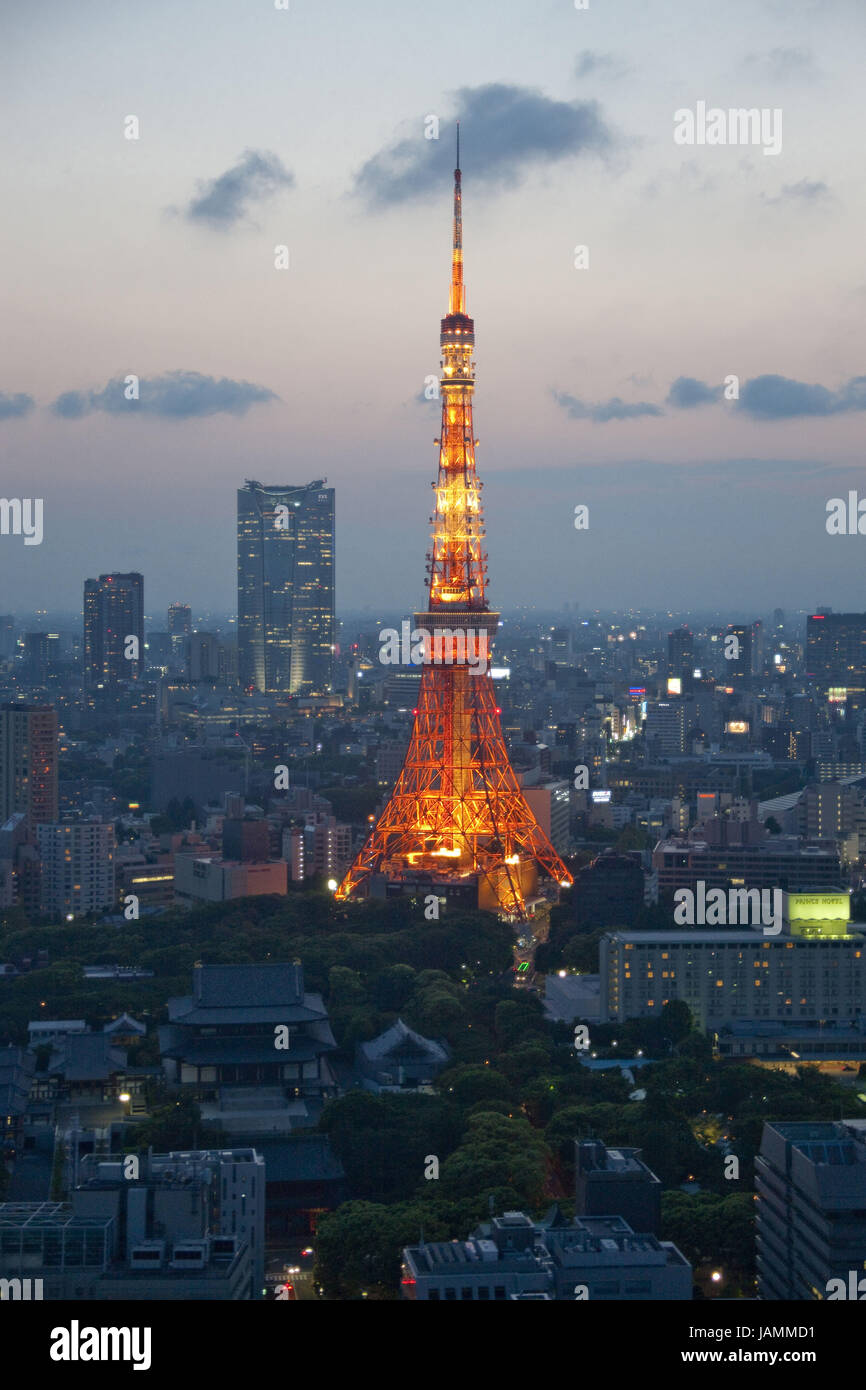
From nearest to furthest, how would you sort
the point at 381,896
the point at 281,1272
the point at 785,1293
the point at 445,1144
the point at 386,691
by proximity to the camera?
1. the point at 785,1293
2. the point at 281,1272
3. the point at 445,1144
4. the point at 381,896
5. the point at 386,691

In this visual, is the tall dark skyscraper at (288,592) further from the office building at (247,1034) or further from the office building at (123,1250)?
the office building at (123,1250)

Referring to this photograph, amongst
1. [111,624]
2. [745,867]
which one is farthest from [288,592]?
[745,867]

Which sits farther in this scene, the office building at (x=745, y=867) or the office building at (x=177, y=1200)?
the office building at (x=745, y=867)

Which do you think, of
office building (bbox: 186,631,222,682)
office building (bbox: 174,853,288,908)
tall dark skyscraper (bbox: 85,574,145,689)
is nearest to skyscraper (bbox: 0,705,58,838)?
office building (bbox: 174,853,288,908)

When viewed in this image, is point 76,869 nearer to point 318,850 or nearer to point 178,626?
point 318,850

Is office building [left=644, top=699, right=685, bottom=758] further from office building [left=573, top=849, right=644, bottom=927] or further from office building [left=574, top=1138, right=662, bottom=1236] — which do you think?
office building [left=574, top=1138, right=662, bottom=1236]
